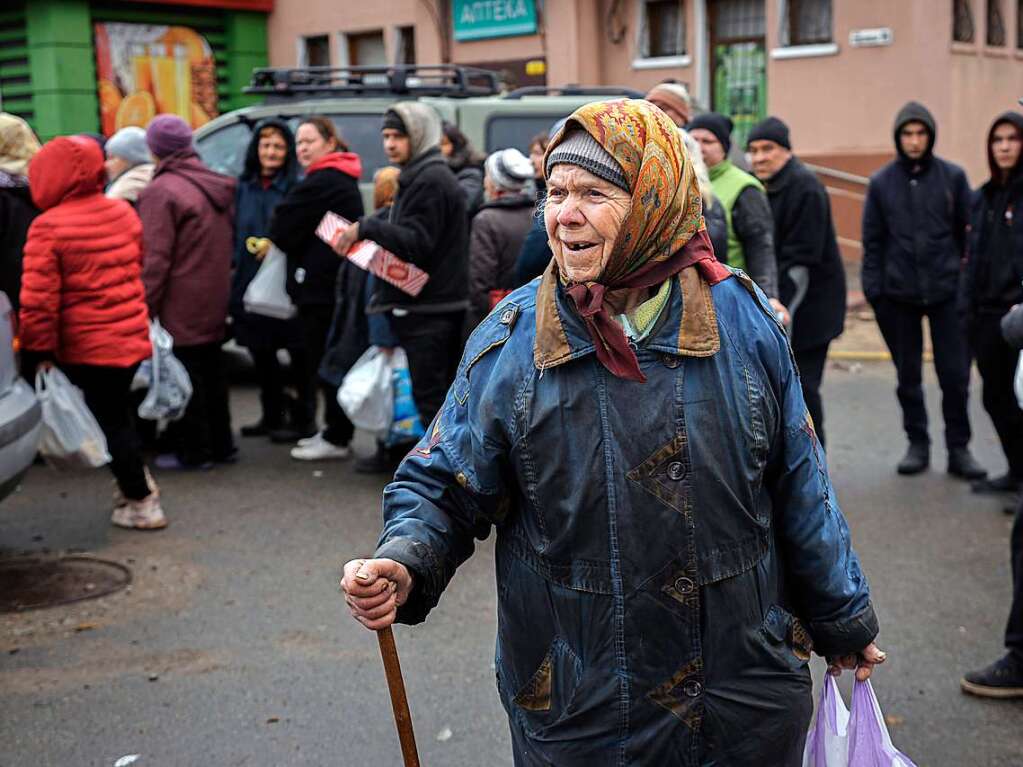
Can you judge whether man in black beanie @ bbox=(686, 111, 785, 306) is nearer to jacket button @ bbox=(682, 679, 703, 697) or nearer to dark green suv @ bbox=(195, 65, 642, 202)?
dark green suv @ bbox=(195, 65, 642, 202)

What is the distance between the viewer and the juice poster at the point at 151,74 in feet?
68.6

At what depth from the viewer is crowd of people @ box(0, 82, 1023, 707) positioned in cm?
616

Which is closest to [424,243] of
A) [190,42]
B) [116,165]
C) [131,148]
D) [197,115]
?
[131,148]

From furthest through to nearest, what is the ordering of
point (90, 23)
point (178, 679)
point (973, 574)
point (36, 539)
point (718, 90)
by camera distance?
point (90, 23)
point (718, 90)
point (36, 539)
point (973, 574)
point (178, 679)

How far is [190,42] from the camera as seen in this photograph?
2202cm

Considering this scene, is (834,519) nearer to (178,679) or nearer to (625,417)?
(625,417)

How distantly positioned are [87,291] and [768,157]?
3.34m

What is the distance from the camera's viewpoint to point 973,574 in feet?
19.1

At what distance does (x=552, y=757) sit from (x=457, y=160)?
6.23 metres

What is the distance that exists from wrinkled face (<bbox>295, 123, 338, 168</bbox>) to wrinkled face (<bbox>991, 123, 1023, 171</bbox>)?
3.59 meters

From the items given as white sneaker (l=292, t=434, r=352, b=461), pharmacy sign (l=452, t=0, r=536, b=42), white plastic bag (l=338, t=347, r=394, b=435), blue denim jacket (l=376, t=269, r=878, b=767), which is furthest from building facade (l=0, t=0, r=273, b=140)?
blue denim jacket (l=376, t=269, r=878, b=767)

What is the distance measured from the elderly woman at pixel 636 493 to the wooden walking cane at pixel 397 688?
0.20 feet

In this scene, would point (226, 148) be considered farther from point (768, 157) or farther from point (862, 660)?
point (862, 660)

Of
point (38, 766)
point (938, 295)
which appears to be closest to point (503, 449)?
point (38, 766)
